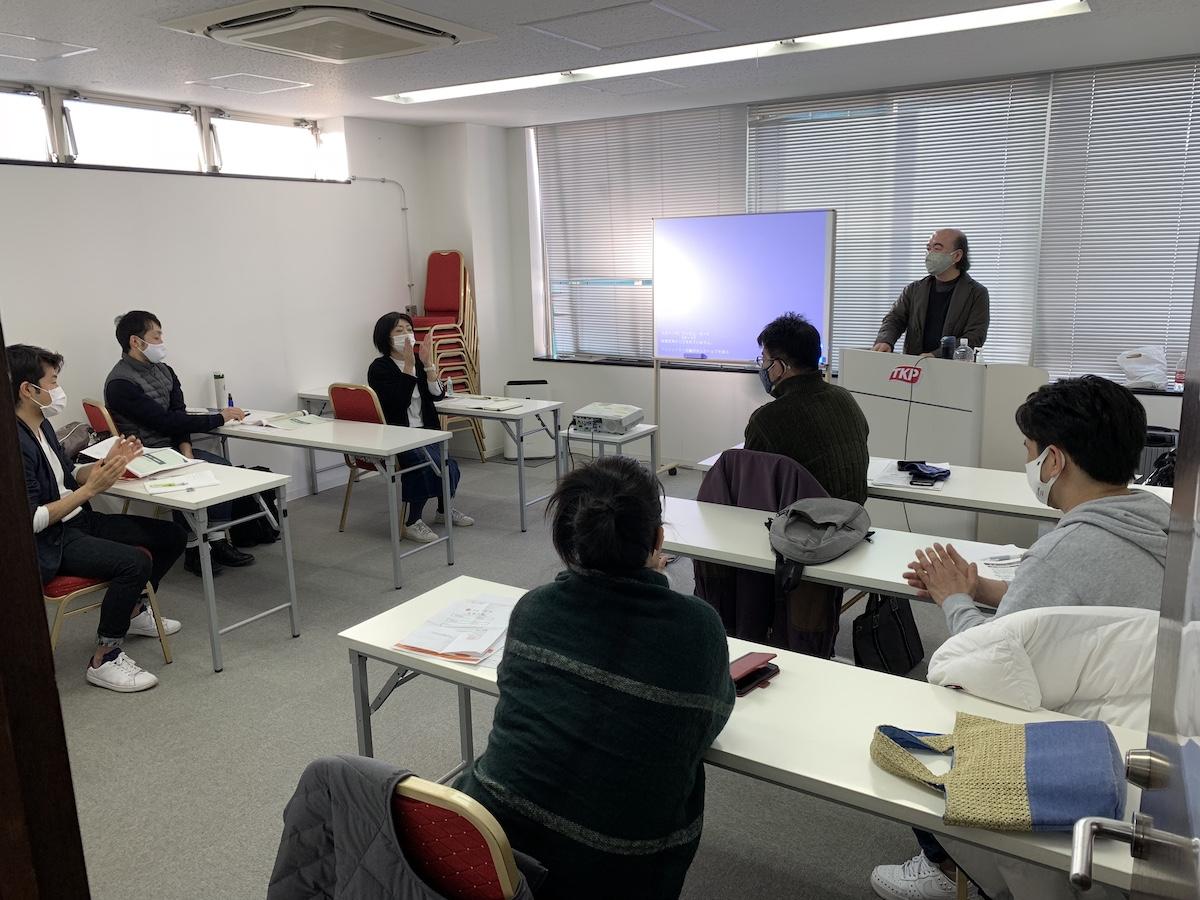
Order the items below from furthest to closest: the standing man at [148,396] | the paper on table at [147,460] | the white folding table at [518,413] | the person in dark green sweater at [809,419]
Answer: the white folding table at [518,413]
the standing man at [148,396]
the paper on table at [147,460]
the person in dark green sweater at [809,419]

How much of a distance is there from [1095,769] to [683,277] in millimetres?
4898

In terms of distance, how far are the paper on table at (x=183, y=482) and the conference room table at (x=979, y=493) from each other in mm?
2151

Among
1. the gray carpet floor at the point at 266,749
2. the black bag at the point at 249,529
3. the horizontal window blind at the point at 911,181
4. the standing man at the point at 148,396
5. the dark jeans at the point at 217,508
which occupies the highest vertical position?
the horizontal window blind at the point at 911,181

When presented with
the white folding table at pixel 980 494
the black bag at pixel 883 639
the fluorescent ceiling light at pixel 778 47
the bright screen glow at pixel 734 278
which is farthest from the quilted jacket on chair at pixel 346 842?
the bright screen glow at pixel 734 278

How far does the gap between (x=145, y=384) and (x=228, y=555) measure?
3.34ft

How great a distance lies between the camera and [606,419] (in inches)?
200

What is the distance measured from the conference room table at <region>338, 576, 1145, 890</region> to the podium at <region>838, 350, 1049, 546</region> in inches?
107

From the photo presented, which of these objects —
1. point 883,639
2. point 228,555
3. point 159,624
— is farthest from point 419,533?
point 883,639

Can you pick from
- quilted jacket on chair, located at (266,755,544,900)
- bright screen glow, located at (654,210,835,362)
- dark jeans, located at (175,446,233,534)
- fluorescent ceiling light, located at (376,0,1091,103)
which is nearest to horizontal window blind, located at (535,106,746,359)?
bright screen glow, located at (654,210,835,362)

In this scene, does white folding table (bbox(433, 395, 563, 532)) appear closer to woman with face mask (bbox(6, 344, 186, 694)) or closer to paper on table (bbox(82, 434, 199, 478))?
paper on table (bbox(82, 434, 199, 478))

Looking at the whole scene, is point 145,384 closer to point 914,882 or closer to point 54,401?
point 54,401

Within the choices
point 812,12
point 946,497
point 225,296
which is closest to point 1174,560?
point 946,497

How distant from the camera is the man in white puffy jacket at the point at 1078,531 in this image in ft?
5.64

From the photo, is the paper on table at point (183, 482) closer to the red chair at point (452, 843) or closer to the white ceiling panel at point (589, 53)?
the white ceiling panel at point (589, 53)
